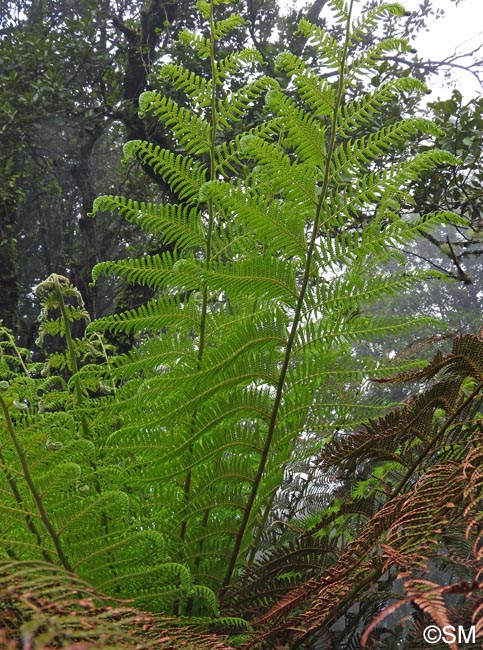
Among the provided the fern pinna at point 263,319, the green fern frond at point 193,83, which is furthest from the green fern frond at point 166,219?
the green fern frond at point 193,83

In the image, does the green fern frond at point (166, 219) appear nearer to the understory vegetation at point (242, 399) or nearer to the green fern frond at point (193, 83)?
the understory vegetation at point (242, 399)

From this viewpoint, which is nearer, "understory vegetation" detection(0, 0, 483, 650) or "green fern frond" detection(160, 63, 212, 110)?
"understory vegetation" detection(0, 0, 483, 650)

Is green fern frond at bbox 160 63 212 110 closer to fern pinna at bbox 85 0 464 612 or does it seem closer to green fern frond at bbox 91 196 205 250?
fern pinna at bbox 85 0 464 612

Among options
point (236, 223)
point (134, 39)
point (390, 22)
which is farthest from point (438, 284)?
point (236, 223)

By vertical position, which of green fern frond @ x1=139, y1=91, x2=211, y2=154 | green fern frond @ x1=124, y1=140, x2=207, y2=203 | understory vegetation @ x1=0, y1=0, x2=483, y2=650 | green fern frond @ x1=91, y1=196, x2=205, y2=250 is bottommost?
understory vegetation @ x1=0, y1=0, x2=483, y2=650

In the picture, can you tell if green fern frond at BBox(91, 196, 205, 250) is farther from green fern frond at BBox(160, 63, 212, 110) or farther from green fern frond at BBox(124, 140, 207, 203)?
green fern frond at BBox(160, 63, 212, 110)

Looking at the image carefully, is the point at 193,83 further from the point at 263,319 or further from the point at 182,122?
the point at 263,319

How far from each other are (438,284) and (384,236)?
544 inches

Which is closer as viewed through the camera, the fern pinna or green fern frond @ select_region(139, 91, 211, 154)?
the fern pinna

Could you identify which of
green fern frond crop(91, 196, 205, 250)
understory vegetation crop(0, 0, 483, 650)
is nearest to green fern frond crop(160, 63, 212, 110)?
understory vegetation crop(0, 0, 483, 650)

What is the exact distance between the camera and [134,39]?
4445 mm

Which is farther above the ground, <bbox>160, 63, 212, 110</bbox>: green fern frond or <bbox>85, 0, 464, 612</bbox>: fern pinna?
<bbox>160, 63, 212, 110</bbox>: green fern frond

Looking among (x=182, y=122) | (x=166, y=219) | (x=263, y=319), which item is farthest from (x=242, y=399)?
(x=182, y=122)

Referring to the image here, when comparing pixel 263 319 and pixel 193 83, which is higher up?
pixel 193 83
